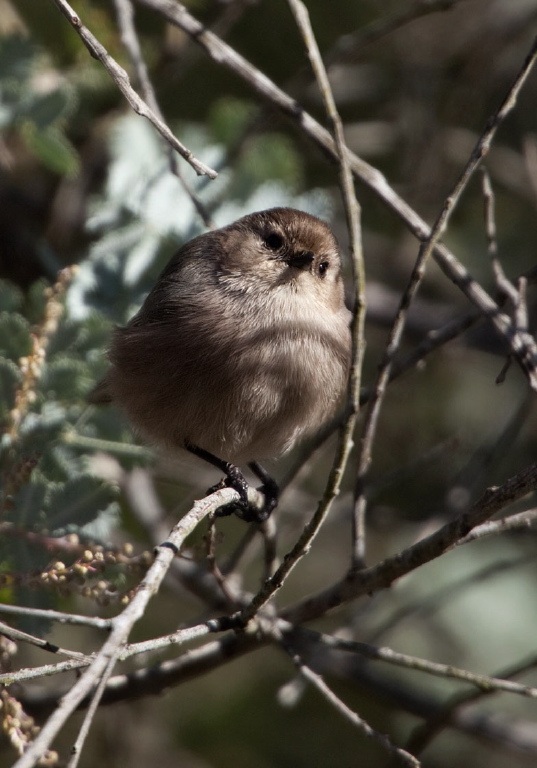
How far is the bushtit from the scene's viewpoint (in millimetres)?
3789

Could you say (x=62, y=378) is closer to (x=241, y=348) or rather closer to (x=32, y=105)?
(x=241, y=348)

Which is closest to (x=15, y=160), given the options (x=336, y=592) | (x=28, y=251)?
(x=28, y=251)

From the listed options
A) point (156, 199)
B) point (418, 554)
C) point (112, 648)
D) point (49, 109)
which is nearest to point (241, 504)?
point (418, 554)

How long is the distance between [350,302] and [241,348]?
1386 mm

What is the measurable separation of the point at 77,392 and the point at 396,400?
2736mm

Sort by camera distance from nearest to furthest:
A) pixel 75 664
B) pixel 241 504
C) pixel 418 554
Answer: pixel 75 664 < pixel 418 554 < pixel 241 504

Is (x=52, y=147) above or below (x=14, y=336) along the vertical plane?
above

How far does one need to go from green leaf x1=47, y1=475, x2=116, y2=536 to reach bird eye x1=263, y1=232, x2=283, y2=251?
4.26ft

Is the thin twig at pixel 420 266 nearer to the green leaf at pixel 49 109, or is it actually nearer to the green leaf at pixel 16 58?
the green leaf at pixel 49 109

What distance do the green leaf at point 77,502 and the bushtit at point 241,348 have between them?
0.42 meters

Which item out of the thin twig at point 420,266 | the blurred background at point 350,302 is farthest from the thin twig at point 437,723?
the thin twig at point 420,266

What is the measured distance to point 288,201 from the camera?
194 inches

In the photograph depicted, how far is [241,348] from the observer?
378 cm

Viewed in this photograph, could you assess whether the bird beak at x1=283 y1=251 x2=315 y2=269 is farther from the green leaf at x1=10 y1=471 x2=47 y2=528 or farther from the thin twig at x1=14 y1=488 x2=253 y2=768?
the thin twig at x1=14 y1=488 x2=253 y2=768
